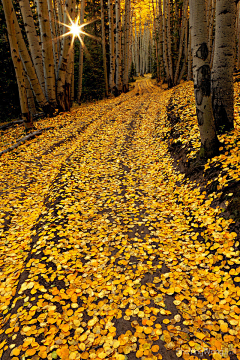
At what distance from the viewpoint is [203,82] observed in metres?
3.87

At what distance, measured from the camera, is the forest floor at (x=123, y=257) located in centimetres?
220

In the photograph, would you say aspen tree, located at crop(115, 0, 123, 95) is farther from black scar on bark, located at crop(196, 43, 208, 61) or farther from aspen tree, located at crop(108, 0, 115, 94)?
black scar on bark, located at crop(196, 43, 208, 61)

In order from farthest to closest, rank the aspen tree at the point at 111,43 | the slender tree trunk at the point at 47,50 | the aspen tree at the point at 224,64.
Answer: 1. the aspen tree at the point at 111,43
2. the slender tree trunk at the point at 47,50
3. the aspen tree at the point at 224,64

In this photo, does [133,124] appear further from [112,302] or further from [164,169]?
[112,302]

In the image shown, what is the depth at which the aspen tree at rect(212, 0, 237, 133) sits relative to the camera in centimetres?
405

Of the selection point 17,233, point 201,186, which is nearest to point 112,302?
point 17,233

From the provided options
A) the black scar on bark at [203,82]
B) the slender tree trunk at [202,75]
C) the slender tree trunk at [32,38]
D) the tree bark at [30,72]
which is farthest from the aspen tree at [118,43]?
the black scar on bark at [203,82]

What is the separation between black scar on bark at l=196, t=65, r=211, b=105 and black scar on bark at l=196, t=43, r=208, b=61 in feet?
0.52

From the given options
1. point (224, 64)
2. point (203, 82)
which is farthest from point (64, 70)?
point (203, 82)

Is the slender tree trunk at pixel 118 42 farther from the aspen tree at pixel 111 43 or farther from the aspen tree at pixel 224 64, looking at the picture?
the aspen tree at pixel 224 64

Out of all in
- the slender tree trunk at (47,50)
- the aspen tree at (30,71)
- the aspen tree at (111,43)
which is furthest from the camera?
the aspen tree at (111,43)

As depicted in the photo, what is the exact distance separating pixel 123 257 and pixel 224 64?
429 centimetres

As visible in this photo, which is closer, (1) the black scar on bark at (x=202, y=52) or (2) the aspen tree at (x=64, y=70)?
(1) the black scar on bark at (x=202, y=52)

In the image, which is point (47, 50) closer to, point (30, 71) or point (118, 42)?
point (30, 71)
